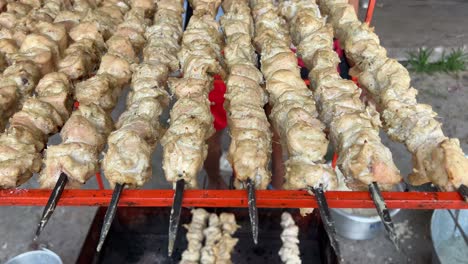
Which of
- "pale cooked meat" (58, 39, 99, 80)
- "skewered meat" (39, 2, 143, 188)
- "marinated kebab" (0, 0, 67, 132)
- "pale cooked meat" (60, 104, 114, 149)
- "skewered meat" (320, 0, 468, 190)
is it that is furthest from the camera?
"pale cooked meat" (58, 39, 99, 80)

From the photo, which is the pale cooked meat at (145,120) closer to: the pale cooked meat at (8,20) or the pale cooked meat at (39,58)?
the pale cooked meat at (39,58)

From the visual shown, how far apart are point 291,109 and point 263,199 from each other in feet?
2.24

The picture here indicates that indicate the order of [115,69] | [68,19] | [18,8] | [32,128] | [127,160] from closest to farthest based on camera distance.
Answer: [127,160], [32,128], [115,69], [68,19], [18,8]

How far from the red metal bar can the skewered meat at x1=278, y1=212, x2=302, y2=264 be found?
1.50 meters

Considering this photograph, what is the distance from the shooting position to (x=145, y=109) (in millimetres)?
2543

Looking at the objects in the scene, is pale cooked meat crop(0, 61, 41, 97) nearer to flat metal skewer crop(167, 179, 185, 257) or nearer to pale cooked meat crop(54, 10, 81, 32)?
pale cooked meat crop(54, 10, 81, 32)

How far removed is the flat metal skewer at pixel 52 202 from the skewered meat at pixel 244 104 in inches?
31.1

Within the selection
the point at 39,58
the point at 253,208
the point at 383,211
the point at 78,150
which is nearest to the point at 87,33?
the point at 39,58

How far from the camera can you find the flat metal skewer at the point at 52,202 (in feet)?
5.92

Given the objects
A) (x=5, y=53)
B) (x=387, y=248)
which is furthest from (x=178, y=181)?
(x=387, y=248)

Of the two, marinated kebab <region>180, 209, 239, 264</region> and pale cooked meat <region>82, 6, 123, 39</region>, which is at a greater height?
pale cooked meat <region>82, 6, 123, 39</region>

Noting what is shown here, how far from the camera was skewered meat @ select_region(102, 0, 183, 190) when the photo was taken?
2.10 meters

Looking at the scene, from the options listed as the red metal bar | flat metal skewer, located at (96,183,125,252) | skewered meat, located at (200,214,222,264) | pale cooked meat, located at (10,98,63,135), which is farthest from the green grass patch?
flat metal skewer, located at (96,183,125,252)

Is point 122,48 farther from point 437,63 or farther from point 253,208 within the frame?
point 437,63
